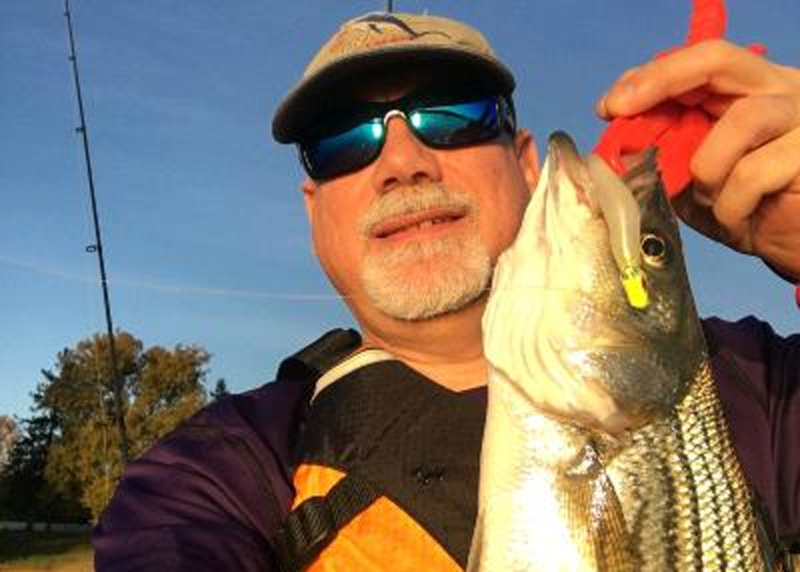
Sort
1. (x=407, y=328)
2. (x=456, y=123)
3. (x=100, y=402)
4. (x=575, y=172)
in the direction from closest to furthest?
(x=575, y=172), (x=407, y=328), (x=456, y=123), (x=100, y=402)

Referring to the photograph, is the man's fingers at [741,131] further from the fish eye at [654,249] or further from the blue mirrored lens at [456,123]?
the blue mirrored lens at [456,123]

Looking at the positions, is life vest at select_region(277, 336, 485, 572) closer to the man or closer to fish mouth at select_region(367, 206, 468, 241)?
the man

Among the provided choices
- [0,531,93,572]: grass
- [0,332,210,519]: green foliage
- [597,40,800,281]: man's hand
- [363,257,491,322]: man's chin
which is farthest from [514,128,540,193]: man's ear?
[0,332,210,519]: green foliage

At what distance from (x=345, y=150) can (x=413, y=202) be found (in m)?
0.42

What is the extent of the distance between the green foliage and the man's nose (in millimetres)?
57049

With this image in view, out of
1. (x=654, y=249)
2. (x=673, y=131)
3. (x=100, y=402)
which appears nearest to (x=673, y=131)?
(x=673, y=131)

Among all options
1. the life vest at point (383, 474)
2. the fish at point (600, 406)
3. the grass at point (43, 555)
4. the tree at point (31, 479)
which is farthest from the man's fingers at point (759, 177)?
the tree at point (31, 479)

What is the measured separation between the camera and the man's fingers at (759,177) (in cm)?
333

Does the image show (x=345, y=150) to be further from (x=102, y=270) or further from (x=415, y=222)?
(x=102, y=270)

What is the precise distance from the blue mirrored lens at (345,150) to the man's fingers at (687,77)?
1.70 metres

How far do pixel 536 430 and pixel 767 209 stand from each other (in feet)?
4.17

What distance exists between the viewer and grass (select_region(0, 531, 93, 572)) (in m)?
41.1

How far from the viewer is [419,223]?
4.68m

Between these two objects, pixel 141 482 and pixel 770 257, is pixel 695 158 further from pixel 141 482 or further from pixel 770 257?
pixel 141 482
